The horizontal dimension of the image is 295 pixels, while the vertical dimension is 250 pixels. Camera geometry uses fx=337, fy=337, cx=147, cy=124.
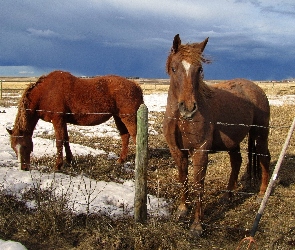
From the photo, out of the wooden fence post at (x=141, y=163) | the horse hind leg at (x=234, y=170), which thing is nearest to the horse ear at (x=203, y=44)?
the wooden fence post at (x=141, y=163)

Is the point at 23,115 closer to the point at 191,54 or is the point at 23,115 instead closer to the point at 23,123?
the point at 23,123

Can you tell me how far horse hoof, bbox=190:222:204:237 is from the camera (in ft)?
13.9

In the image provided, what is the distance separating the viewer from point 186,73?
423cm

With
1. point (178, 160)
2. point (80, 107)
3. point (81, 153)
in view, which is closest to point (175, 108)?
point (178, 160)

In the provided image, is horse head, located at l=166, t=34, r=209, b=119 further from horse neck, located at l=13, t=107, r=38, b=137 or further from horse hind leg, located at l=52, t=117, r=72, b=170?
horse neck, located at l=13, t=107, r=38, b=137

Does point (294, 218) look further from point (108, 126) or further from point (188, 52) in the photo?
point (108, 126)

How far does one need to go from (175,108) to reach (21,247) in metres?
2.54

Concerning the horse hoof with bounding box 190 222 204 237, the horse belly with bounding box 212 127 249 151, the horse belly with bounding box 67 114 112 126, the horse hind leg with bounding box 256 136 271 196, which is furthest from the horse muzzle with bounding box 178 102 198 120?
the horse belly with bounding box 67 114 112 126

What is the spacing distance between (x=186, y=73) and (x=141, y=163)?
1.26 meters

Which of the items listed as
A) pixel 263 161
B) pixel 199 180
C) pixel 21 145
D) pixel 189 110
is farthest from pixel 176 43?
pixel 21 145

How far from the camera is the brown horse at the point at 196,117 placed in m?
4.24

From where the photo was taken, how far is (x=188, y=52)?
4.31m

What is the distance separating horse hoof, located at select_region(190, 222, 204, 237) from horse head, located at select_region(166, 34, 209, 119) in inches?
Answer: 57.4

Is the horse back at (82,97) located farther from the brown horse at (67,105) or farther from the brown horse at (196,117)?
the brown horse at (196,117)
